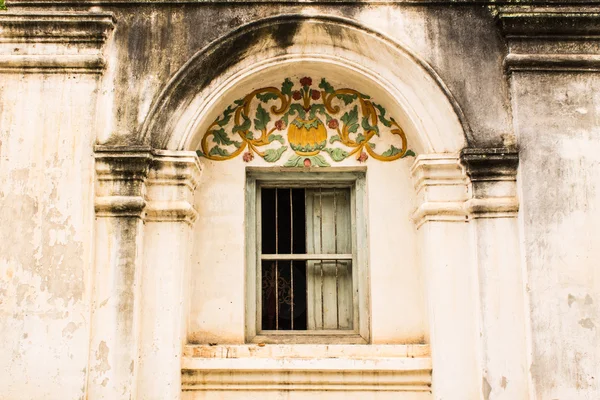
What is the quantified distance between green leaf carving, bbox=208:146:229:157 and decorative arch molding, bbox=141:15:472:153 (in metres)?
0.27

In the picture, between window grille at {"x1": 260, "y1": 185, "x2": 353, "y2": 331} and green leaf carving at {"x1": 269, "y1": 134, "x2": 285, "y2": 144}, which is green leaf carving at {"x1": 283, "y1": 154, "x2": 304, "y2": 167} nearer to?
green leaf carving at {"x1": 269, "y1": 134, "x2": 285, "y2": 144}

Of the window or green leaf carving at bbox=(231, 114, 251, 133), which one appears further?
green leaf carving at bbox=(231, 114, 251, 133)

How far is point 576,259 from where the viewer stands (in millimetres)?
5281

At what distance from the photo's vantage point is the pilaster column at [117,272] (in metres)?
5.14

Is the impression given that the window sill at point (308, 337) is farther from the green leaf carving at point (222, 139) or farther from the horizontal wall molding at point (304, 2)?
the horizontal wall molding at point (304, 2)

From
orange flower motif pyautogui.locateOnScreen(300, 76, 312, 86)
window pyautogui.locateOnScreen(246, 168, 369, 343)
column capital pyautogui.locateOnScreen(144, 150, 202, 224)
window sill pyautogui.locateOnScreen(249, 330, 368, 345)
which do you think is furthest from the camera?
orange flower motif pyautogui.locateOnScreen(300, 76, 312, 86)

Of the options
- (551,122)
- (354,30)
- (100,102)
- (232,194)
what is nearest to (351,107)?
(354,30)

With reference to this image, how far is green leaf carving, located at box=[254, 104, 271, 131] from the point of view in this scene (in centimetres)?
615

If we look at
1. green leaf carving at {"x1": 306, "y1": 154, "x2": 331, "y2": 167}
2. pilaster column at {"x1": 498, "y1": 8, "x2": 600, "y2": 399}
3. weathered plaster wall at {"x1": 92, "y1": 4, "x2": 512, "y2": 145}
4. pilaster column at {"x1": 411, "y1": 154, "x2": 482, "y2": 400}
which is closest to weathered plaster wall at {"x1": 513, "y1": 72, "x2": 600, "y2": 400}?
pilaster column at {"x1": 498, "y1": 8, "x2": 600, "y2": 399}

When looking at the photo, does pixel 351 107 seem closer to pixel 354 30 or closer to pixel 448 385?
pixel 354 30

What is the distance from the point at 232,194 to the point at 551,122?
2.58 metres

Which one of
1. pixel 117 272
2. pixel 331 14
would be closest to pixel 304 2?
pixel 331 14

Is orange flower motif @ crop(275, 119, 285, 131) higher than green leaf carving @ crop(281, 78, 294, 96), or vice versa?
green leaf carving @ crop(281, 78, 294, 96)

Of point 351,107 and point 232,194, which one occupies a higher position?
point 351,107
